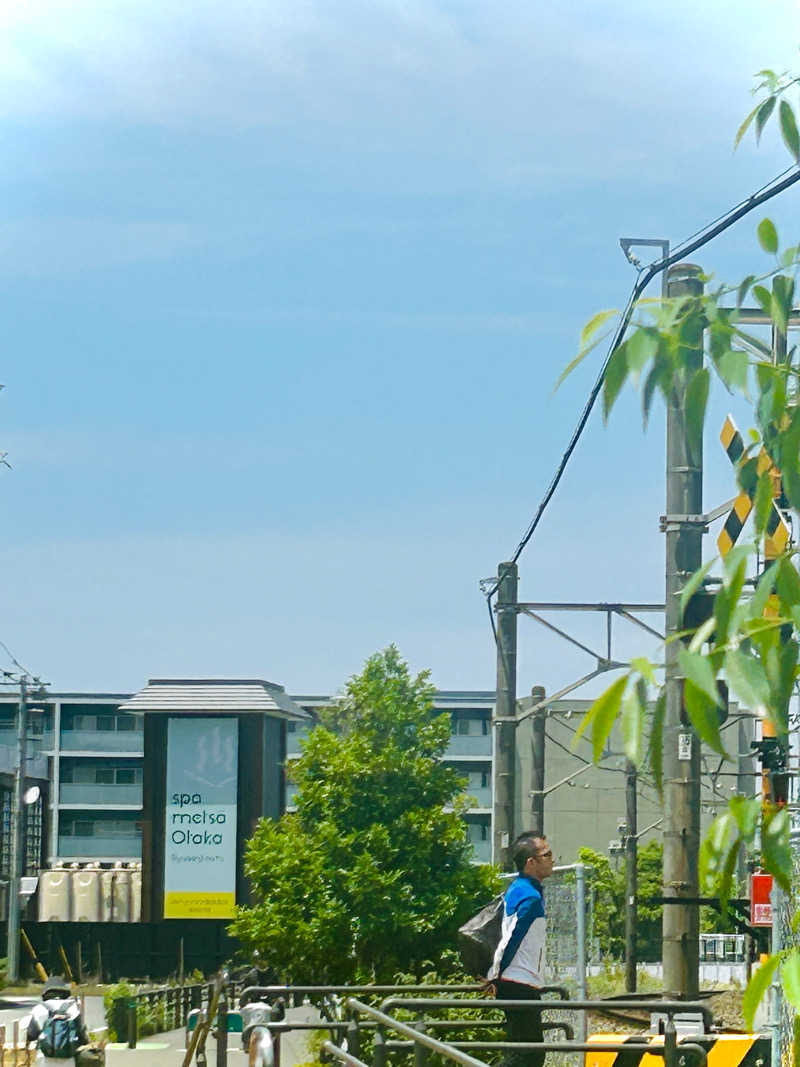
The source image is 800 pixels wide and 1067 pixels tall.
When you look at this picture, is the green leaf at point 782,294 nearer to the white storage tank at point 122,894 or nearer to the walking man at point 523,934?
the walking man at point 523,934

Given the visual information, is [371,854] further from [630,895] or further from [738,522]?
[630,895]

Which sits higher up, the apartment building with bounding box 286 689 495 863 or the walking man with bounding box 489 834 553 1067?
the apartment building with bounding box 286 689 495 863

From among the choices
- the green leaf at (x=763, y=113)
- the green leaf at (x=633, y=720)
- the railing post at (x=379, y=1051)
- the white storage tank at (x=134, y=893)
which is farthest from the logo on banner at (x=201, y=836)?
the green leaf at (x=633, y=720)

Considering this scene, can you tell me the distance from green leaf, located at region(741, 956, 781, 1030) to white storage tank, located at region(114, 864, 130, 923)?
2473 inches

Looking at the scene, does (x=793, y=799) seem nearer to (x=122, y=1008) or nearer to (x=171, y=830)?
(x=122, y=1008)

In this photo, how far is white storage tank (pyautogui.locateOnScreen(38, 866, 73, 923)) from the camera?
65.1 metres

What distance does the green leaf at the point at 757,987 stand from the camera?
8.24 feet

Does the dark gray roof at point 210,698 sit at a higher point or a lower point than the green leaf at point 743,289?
higher

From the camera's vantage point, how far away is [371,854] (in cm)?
2278

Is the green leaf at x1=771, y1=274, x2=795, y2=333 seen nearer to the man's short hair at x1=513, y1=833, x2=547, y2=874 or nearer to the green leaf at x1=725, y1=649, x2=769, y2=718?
the green leaf at x1=725, y1=649, x2=769, y2=718

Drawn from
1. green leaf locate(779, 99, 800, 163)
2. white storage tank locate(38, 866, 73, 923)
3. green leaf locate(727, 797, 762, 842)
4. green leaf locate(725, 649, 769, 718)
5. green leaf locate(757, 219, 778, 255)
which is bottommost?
white storage tank locate(38, 866, 73, 923)

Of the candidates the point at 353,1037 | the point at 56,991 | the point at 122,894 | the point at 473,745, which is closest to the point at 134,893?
the point at 122,894

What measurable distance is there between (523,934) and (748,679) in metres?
7.17

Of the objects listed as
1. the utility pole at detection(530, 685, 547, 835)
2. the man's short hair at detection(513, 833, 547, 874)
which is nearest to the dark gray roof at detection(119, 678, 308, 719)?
the utility pole at detection(530, 685, 547, 835)
